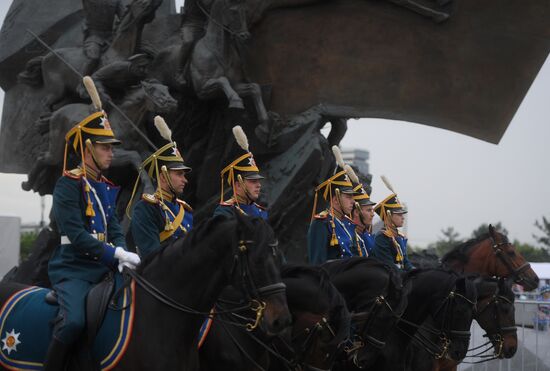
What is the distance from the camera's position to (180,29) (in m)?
16.6

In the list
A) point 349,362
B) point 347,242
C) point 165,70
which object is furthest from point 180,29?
point 349,362

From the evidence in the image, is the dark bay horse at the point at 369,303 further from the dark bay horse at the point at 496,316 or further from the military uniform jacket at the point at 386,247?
the military uniform jacket at the point at 386,247

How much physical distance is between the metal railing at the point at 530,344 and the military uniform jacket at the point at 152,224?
23.9 ft

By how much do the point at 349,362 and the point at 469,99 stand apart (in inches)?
378

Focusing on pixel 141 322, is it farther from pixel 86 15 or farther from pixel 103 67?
pixel 86 15

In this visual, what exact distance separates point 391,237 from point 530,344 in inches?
159

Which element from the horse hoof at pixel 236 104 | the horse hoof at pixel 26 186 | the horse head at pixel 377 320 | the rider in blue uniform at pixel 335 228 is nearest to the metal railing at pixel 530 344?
the rider in blue uniform at pixel 335 228

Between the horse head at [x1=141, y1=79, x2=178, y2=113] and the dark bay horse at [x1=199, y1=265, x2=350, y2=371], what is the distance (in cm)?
734

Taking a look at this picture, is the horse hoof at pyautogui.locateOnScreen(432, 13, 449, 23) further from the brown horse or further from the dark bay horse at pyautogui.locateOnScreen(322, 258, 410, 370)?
the dark bay horse at pyautogui.locateOnScreen(322, 258, 410, 370)

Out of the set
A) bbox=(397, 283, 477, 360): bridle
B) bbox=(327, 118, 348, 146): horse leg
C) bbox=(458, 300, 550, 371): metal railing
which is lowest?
bbox=(458, 300, 550, 371): metal railing

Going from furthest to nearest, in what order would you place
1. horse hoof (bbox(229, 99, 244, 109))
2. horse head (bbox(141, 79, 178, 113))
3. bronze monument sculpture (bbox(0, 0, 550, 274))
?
1. bronze monument sculpture (bbox(0, 0, 550, 274))
2. horse hoof (bbox(229, 99, 244, 109))
3. horse head (bbox(141, 79, 178, 113))

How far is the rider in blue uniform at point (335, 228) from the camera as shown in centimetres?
998

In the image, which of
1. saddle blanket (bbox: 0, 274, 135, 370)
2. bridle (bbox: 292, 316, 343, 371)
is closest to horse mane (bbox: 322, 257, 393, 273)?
bridle (bbox: 292, 316, 343, 371)

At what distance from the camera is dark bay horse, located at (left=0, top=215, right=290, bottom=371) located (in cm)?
596
